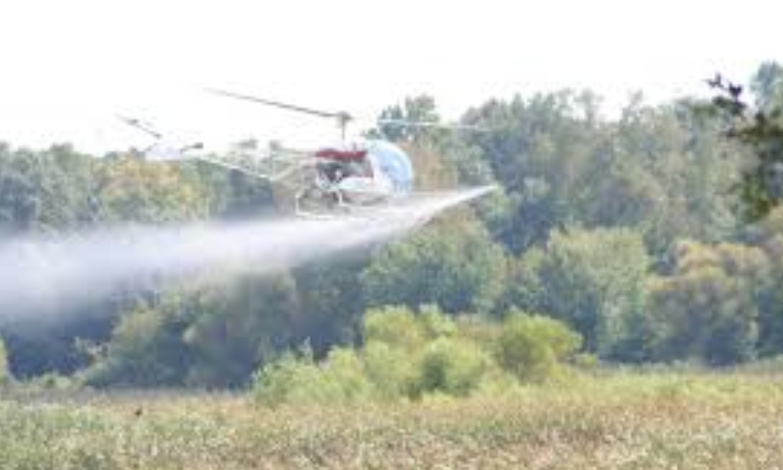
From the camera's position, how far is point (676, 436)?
3047 centimetres

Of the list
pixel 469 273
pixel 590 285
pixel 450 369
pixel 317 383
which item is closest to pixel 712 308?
pixel 590 285

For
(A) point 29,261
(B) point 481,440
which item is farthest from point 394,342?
(A) point 29,261

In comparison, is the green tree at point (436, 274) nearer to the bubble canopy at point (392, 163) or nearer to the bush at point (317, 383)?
the bush at point (317, 383)

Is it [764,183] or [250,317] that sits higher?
[764,183]

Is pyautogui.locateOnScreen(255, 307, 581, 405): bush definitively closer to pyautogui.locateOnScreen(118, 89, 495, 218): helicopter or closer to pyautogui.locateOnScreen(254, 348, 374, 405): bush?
pyautogui.locateOnScreen(254, 348, 374, 405): bush

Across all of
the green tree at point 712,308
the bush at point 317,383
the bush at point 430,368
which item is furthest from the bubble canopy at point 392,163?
the green tree at point 712,308

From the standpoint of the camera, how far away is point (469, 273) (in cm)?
8850

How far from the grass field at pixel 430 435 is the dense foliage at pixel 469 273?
14204 mm

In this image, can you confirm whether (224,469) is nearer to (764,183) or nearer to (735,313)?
(764,183)

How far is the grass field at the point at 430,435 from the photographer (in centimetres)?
2956

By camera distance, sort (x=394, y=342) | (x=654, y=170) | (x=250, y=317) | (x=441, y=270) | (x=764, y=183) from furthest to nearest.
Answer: (x=654, y=170) → (x=441, y=270) → (x=250, y=317) → (x=394, y=342) → (x=764, y=183)

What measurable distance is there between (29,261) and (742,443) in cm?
6543

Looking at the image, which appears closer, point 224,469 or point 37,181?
point 224,469

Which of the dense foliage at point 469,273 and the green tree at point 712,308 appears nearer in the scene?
the dense foliage at point 469,273
